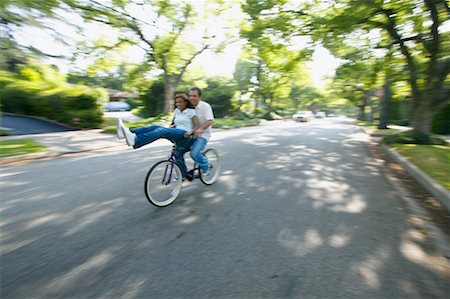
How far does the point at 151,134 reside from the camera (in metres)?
4.09

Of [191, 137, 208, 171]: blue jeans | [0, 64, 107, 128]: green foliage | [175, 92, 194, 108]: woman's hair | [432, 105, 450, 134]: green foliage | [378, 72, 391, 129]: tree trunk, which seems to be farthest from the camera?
[378, 72, 391, 129]: tree trunk

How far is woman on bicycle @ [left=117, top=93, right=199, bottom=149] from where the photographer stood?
13.2ft

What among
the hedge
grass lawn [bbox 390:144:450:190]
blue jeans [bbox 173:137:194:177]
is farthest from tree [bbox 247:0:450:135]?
the hedge

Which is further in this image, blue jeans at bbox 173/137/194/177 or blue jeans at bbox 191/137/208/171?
blue jeans at bbox 191/137/208/171

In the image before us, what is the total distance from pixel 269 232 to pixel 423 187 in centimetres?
443

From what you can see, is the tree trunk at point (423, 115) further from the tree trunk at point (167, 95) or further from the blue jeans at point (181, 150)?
the tree trunk at point (167, 95)

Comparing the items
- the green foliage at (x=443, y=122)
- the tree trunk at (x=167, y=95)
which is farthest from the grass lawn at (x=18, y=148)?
the green foliage at (x=443, y=122)

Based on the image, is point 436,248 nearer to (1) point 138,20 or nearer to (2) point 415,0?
(2) point 415,0

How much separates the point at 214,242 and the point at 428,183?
→ 5169mm

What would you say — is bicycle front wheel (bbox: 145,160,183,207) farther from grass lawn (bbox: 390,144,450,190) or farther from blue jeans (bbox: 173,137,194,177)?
grass lawn (bbox: 390,144,450,190)

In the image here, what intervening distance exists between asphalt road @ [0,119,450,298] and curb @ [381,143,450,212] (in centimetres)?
73

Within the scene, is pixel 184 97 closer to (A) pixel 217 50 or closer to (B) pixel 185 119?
(B) pixel 185 119

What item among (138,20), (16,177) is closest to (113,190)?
(16,177)

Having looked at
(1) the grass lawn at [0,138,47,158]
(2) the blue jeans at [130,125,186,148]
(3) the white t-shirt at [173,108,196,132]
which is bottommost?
(1) the grass lawn at [0,138,47,158]
